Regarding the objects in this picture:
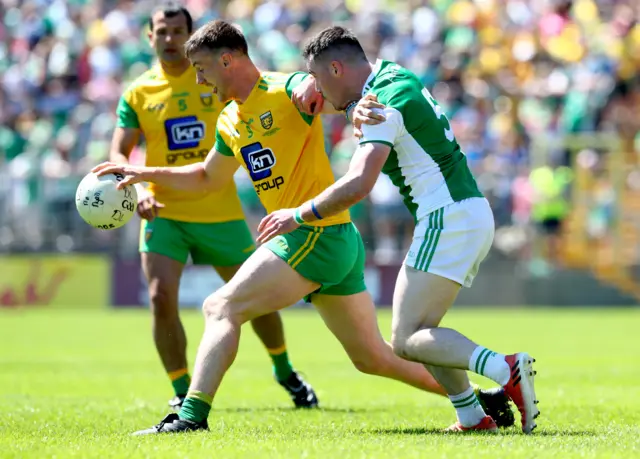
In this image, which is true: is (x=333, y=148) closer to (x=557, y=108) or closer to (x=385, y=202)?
(x=385, y=202)

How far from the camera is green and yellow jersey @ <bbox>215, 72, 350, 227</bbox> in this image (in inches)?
298

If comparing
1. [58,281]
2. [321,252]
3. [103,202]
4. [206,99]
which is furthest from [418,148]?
[58,281]

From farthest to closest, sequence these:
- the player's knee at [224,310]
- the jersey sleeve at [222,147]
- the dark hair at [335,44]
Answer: the jersey sleeve at [222,147], the player's knee at [224,310], the dark hair at [335,44]

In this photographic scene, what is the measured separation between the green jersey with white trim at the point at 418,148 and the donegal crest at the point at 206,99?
8.74 feet

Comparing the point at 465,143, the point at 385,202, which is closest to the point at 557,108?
the point at 465,143

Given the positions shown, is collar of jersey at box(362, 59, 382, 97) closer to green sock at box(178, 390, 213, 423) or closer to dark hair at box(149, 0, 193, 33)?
green sock at box(178, 390, 213, 423)

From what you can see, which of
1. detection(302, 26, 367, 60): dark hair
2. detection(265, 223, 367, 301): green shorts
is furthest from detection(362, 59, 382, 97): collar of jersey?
detection(265, 223, 367, 301): green shorts

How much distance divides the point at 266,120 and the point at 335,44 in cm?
93

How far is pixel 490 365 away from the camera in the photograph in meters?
6.64

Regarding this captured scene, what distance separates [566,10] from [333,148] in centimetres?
703

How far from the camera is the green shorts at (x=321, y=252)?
7340 millimetres

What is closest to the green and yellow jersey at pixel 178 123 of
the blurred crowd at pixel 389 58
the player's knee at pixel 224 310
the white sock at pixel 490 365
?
the player's knee at pixel 224 310

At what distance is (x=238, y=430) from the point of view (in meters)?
7.34

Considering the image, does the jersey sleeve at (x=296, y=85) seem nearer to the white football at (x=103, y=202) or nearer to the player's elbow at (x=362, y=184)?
the player's elbow at (x=362, y=184)
